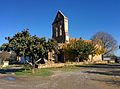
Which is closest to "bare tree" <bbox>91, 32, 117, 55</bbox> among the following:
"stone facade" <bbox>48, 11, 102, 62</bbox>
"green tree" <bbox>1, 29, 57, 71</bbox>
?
"stone facade" <bbox>48, 11, 102, 62</bbox>

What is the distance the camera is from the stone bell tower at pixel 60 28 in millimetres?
56562

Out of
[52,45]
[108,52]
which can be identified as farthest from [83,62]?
[108,52]

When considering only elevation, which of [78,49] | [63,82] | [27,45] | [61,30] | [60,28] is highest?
[60,28]

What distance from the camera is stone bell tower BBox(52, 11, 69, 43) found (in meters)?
56.6

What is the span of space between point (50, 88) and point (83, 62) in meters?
37.8

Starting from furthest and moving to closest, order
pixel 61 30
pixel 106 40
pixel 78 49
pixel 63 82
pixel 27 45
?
pixel 106 40
pixel 61 30
pixel 78 49
pixel 27 45
pixel 63 82

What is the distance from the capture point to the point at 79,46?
51281mm

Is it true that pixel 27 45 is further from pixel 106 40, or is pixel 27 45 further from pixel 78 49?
pixel 106 40

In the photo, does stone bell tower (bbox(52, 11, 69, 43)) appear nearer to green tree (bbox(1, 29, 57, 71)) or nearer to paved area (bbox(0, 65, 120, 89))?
green tree (bbox(1, 29, 57, 71))

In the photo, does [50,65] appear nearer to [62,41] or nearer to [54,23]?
[62,41]

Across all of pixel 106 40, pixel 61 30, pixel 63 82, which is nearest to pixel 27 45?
pixel 63 82

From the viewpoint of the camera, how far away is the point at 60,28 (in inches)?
2281

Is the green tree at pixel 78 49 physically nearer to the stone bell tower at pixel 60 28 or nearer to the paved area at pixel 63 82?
the stone bell tower at pixel 60 28

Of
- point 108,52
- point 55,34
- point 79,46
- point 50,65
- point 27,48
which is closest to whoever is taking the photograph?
point 27,48
